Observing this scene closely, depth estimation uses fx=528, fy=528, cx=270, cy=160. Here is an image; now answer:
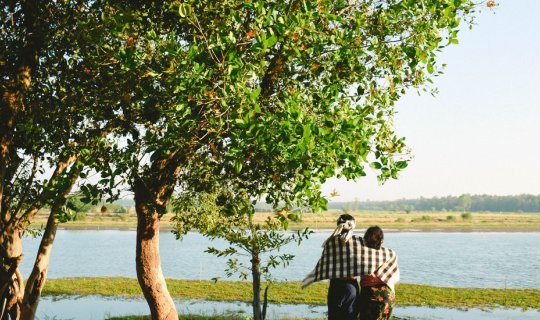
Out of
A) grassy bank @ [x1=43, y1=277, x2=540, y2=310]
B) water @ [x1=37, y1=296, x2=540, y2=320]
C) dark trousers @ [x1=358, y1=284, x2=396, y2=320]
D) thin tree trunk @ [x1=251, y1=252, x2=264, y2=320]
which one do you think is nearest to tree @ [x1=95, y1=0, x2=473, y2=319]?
dark trousers @ [x1=358, y1=284, x2=396, y2=320]

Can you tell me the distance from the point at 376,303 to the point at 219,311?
49.7 feet

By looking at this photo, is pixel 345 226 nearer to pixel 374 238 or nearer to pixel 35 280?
pixel 374 238

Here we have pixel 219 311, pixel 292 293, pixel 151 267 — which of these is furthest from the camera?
pixel 292 293

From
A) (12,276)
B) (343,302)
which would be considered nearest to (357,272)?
(343,302)

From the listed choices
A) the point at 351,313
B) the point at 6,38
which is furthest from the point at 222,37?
the point at 6,38

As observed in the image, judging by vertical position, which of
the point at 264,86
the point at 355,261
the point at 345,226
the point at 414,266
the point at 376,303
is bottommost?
the point at 414,266

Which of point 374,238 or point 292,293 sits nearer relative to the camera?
point 374,238

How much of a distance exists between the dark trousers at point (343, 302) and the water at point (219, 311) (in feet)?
41.4

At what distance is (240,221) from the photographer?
1590cm

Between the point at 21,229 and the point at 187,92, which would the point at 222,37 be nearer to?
the point at 187,92

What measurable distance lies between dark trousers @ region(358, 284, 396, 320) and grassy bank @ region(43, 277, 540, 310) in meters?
17.2

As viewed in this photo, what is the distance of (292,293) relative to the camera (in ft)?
94.5

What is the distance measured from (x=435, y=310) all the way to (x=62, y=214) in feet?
64.5

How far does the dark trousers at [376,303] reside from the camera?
9.06 meters
